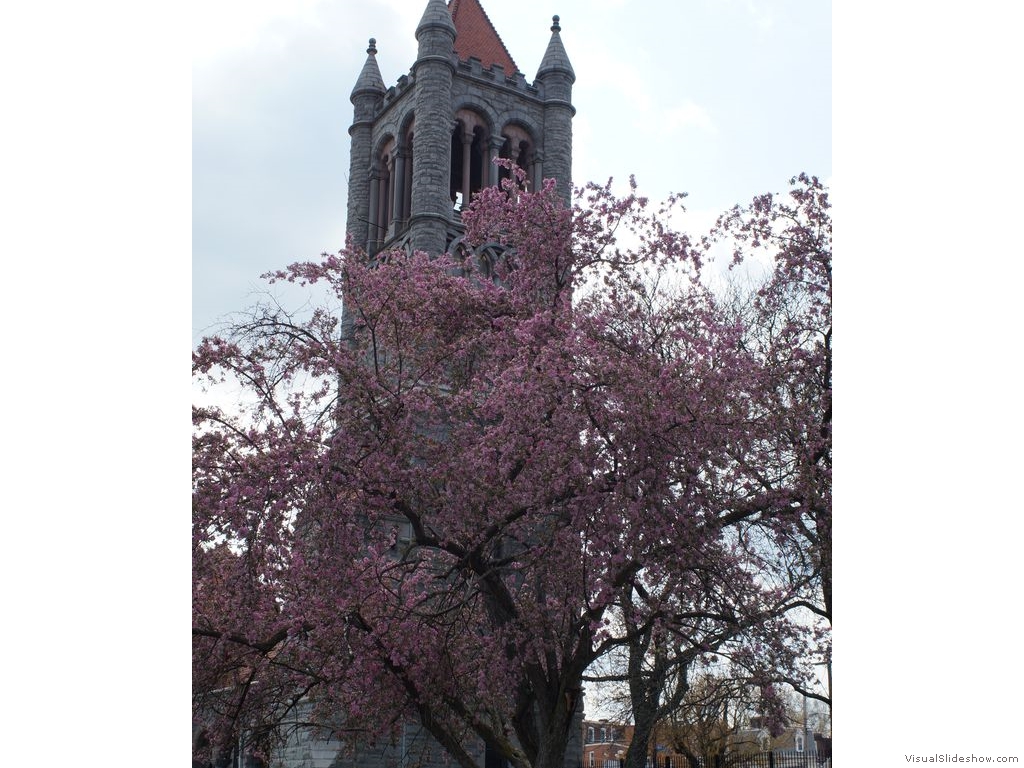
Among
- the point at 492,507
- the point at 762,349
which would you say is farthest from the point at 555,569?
the point at 762,349

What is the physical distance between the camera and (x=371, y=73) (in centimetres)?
4319

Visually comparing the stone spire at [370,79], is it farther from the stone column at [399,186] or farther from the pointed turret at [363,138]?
the stone column at [399,186]

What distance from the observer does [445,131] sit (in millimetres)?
37250

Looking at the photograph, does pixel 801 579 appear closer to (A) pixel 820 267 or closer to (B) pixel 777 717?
(B) pixel 777 717

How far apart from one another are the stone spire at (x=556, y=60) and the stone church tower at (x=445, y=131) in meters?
0.04

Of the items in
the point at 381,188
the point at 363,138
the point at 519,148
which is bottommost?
the point at 381,188

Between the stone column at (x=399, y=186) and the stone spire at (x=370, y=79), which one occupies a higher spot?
the stone spire at (x=370, y=79)

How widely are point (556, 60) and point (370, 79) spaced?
744cm

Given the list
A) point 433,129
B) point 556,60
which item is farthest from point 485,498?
point 556,60

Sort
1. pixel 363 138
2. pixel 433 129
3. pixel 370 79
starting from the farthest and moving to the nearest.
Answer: pixel 370 79
pixel 363 138
pixel 433 129

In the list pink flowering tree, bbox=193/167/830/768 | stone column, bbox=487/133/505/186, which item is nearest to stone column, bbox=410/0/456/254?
stone column, bbox=487/133/505/186

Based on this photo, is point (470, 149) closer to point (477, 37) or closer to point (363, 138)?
point (363, 138)

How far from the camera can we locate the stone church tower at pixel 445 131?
36.6 meters

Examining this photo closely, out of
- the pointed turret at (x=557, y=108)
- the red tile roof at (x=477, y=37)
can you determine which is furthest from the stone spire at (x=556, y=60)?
the red tile roof at (x=477, y=37)
